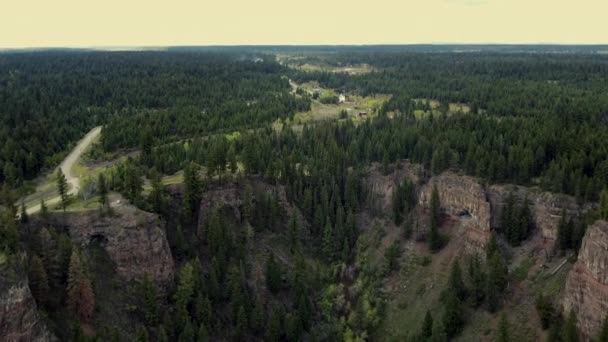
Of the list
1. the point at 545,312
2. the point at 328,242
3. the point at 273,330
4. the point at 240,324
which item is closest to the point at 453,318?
the point at 545,312

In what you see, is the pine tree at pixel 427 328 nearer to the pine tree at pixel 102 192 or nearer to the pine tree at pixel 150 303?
the pine tree at pixel 150 303

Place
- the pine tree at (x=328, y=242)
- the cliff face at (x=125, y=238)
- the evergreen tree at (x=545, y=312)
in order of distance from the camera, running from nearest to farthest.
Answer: the evergreen tree at (x=545, y=312)
the cliff face at (x=125, y=238)
the pine tree at (x=328, y=242)

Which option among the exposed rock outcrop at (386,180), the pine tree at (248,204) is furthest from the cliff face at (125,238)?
the exposed rock outcrop at (386,180)

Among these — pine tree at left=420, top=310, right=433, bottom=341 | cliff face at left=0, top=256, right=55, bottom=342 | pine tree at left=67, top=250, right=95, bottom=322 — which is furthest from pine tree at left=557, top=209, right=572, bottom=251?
cliff face at left=0, top=256, right=55, bottom=342

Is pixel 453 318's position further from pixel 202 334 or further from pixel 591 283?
pixel 202 334

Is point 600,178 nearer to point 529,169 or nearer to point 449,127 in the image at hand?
point 529,169

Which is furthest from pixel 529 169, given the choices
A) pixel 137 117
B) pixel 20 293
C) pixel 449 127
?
pixel 137 117
